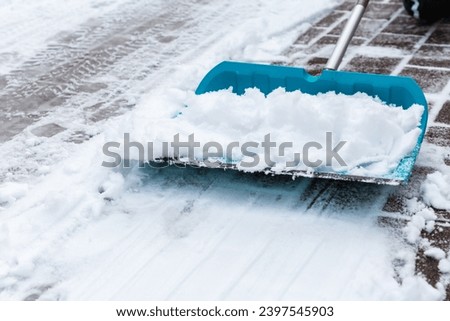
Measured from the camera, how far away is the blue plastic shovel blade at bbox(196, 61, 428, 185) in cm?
314

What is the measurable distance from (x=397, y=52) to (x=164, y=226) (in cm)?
262

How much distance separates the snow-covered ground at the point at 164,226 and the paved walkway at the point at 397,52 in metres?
0.19

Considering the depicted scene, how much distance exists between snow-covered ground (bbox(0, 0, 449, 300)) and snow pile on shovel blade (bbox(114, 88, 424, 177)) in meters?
0.19

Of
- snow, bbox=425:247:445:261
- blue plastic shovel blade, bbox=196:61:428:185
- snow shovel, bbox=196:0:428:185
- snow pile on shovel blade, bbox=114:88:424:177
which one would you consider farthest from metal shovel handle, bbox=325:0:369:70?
snow, bbox=425:247:445:261

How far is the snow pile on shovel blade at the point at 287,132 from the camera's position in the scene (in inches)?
111

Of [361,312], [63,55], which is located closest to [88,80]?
[63,55]

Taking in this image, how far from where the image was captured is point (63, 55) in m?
4.87

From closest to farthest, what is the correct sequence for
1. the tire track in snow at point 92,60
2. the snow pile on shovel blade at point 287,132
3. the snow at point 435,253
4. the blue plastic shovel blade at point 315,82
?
the snow at point 435,253
the snow pile on shovel blade at point 287,132
the blue plastic shovel blade at point 315,82
the tire track in snow at point 92,60

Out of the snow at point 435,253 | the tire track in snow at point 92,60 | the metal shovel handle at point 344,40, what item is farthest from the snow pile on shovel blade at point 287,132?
the tire track in snow at point 92,60

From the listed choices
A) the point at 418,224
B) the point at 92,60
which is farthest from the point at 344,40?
the point at 92,60

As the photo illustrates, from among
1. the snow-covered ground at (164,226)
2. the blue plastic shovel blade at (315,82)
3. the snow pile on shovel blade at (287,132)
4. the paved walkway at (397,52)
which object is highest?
the blue plastic shovel blade at (315,82)

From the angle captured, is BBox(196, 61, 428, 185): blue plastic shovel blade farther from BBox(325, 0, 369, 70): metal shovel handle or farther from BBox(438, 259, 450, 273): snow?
BBox(438, 259, 450, 273): snow

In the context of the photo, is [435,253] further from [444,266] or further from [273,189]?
[273,189]

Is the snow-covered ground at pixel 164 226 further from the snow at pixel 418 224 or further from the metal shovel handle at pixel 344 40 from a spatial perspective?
the metal shovel handle at pixel 344 40
